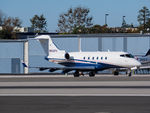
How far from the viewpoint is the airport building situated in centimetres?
6500

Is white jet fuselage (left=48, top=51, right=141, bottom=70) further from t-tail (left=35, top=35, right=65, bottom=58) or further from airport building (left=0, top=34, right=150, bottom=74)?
airport building (left=0, top=34, right=150, bottom=74)

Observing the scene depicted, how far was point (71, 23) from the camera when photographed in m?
143

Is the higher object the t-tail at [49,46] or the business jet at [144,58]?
the t-tail at [49,46]

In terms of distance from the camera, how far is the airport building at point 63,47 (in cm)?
6500

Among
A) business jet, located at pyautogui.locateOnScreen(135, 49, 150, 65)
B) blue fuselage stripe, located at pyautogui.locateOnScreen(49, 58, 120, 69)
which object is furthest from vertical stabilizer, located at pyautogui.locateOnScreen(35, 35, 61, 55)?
business jet, located at pyautogui.locateOnScreen(135, 49, 150, 65)
